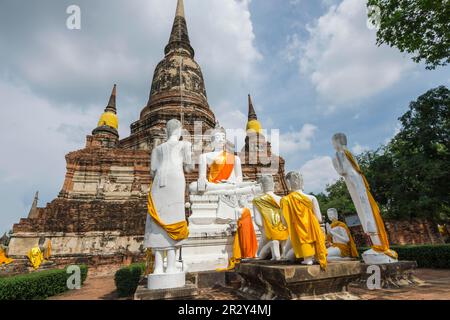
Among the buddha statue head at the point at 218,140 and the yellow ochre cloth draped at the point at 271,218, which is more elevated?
the buddha statue head at the point at 218,140

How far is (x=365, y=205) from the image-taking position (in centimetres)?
483

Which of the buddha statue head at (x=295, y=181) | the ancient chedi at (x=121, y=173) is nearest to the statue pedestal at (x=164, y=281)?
the buddha statue head at (x=295, y=181)

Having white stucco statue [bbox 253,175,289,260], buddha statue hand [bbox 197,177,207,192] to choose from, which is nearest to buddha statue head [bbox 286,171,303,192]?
white stucco statue [bbox 253,175,289,260]

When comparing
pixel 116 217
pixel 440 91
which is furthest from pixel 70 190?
pixel 440 91

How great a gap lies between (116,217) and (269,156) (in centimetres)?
1314

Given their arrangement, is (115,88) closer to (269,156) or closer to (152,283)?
(269,156)

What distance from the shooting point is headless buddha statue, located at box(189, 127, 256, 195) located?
22.1 feet

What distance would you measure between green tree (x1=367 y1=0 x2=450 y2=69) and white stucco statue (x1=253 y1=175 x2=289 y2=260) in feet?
31.9

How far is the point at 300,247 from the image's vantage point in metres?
3.15

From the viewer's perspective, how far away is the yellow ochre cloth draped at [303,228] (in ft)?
10.1

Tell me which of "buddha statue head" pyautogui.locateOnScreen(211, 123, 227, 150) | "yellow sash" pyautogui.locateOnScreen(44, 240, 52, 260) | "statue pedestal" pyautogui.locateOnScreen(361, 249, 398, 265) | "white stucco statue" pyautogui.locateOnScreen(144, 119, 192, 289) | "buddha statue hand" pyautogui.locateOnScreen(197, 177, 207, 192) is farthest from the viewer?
"yellow sash" pyautogui.locateOnScreen(44, 240, 52, 260)

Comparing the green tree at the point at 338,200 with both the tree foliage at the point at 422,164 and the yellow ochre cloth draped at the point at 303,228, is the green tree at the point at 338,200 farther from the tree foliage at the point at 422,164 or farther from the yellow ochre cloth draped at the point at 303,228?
the yellow ochre cloth draped at the point at 303,228

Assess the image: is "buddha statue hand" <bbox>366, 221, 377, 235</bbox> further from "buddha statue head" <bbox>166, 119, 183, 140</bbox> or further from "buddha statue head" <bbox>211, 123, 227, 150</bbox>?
"buddha statue head" <bbox>211, 123, 227, 150</bbox>

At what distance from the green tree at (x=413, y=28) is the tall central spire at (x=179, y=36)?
20.2 metres
